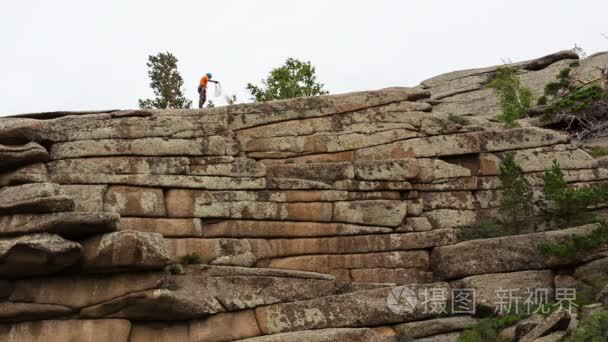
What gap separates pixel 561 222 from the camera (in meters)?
24.6

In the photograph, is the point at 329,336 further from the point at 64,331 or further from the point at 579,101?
the point at 579,101

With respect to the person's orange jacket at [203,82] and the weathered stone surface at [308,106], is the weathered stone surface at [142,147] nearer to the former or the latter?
the weathered stone surface at [308,106]

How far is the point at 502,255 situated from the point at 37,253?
14298 mm

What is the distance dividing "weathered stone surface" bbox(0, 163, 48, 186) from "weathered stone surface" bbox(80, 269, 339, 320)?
17.6 ft

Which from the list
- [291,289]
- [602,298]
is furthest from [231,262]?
[602,298]


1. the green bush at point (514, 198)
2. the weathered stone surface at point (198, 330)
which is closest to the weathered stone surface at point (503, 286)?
the green bush at point (514, 198)

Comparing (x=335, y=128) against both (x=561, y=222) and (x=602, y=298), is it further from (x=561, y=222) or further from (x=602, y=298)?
(x=602, y=298)

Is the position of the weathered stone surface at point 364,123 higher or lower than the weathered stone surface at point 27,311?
higher

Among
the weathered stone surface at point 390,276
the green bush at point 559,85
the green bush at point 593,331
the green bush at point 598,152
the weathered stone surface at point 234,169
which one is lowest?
the green bush at point 593,331

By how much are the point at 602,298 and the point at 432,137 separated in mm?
9572

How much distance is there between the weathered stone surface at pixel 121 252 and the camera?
19.1 meters

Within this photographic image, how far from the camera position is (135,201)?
76.7ft

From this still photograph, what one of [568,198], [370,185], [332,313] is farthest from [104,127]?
[568,198]

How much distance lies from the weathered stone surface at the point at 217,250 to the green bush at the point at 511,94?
17.0 m
